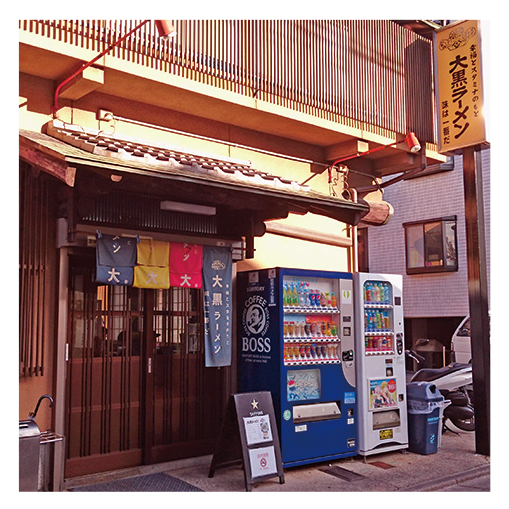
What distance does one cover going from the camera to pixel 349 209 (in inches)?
343

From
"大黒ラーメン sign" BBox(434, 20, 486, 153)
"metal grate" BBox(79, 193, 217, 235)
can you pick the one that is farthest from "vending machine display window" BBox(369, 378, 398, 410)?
"大黒ラーメン sign" BBox(434, 20, 486, 153)

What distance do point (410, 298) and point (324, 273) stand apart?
13221 millimetres

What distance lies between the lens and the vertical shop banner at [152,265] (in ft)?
26.1

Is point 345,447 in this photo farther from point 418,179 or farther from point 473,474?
point 418,179

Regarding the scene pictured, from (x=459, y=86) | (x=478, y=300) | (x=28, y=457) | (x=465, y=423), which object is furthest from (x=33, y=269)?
(x=465, y=423)

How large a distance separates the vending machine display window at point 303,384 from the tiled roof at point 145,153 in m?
2.79

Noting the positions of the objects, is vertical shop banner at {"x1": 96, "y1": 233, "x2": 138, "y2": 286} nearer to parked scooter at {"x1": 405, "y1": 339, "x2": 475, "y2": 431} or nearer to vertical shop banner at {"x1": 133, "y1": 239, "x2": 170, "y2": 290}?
vertical shop banner at {"x1": 133, "y1": 239, "x2": 170, "y2": 290}

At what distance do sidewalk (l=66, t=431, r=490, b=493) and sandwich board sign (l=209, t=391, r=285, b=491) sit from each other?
0.63ft

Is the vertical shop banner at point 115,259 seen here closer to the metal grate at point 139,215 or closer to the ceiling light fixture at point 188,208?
the metal grate at point 139,215

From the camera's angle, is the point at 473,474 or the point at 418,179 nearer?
the point at 473,474

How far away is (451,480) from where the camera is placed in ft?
26.5

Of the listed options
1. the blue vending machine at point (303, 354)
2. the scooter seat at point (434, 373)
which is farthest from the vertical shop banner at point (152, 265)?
the scooter seat at point (434, 373)

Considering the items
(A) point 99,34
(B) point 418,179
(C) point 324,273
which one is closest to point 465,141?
(C) point 324,273

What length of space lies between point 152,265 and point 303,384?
2.95m
